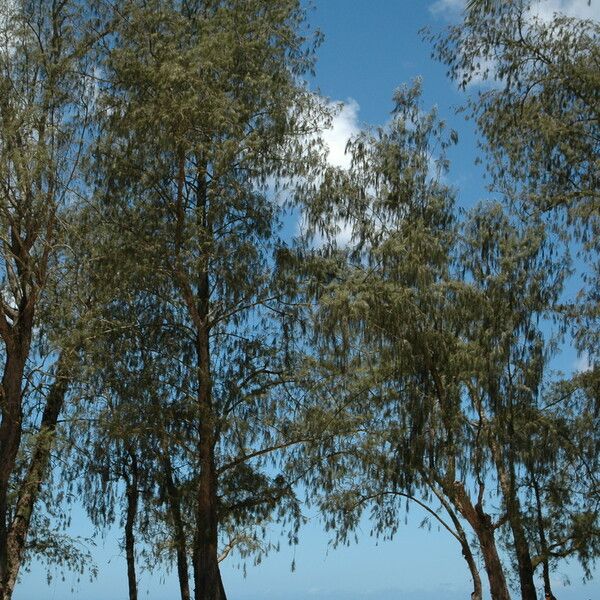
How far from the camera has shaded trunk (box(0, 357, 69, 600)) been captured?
15.4 meters

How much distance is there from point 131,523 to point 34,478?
8.12ft

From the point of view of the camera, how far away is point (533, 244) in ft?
55.2

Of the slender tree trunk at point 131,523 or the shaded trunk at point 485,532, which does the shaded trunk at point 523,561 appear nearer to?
the shaded trunk at point 485,532

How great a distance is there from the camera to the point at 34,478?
15.7m

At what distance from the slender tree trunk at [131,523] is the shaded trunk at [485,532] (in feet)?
17.7

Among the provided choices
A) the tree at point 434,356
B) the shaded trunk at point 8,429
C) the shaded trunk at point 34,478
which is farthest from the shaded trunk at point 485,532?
the shaded trunk at point 8,429

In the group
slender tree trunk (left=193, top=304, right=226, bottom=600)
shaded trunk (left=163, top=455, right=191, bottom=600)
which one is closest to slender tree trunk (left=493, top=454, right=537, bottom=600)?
slender tree trunk (left=193, top=304, right=226, bottom=600)

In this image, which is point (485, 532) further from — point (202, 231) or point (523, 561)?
point (202, 231)

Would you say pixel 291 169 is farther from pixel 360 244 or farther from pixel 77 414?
pixel 77 414

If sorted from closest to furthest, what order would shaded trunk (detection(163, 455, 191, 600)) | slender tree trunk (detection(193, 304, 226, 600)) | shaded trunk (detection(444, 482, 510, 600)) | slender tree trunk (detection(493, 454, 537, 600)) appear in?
1. slender tree trunk (detection(193, 304, 226, 600))
2. shaded trunk (detection(163, 455, 191, 600))
3. shaded trunk (detection(444, 482, 510, 600))
4. slender tree trunk (detection(493, 454, 537, 600))

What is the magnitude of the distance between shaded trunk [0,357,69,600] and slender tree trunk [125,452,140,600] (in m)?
1.51

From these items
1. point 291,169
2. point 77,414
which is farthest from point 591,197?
Answer: point 77,414

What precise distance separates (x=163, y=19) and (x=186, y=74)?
5.54ft

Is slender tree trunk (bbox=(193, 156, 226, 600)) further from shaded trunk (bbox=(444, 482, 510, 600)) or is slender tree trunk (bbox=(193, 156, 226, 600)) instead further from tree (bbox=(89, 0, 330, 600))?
shaded trunk (bbox=(444, 482, 510, 600))
